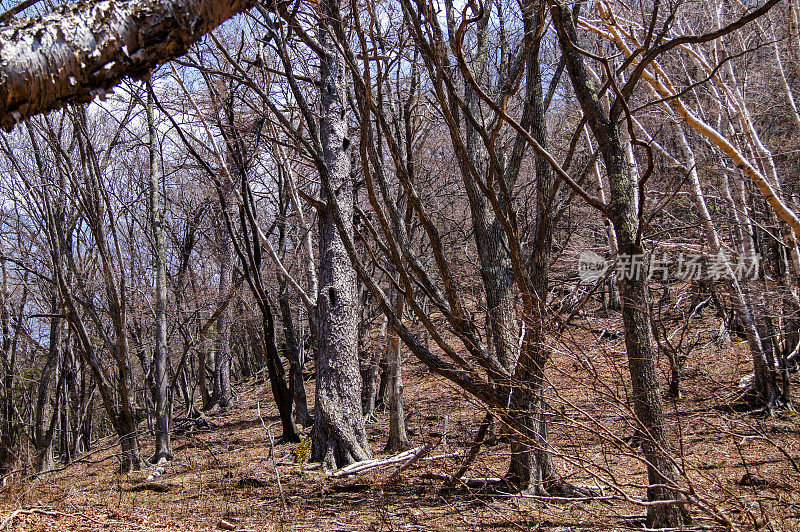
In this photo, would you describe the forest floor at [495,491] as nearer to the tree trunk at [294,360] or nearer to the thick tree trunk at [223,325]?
the tree trunk at [294,360]

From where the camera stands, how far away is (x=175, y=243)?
16.7 metres

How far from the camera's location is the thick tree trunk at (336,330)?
24.0 feet

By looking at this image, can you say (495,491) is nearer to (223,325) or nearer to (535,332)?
(535,332)

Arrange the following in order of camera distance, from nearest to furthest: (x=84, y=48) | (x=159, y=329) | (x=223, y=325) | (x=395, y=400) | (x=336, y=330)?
1. (x=84, y=48)
2. (x=336, y=330)
3. (x=395, y=400)
4. (x=159, y=329)
5. (x=223, y=325)

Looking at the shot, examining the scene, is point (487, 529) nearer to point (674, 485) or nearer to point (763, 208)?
point (674, 485)

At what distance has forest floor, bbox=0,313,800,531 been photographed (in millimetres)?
3098

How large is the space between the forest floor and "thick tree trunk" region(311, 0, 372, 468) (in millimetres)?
588

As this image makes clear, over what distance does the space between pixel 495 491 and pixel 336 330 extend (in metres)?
4.06

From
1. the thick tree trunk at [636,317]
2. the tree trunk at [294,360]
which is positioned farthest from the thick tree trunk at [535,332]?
the tree trunk at [294,360]

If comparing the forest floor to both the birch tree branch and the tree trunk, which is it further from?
the birch tree branch

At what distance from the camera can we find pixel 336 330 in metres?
7.67

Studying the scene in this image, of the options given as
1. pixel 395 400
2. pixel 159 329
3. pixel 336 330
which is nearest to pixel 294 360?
pixel 159 329

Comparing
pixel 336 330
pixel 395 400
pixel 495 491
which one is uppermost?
pixel 336 330

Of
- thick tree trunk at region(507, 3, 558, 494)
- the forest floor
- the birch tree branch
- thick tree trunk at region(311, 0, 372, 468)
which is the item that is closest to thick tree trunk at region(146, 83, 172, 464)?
the forest floor
